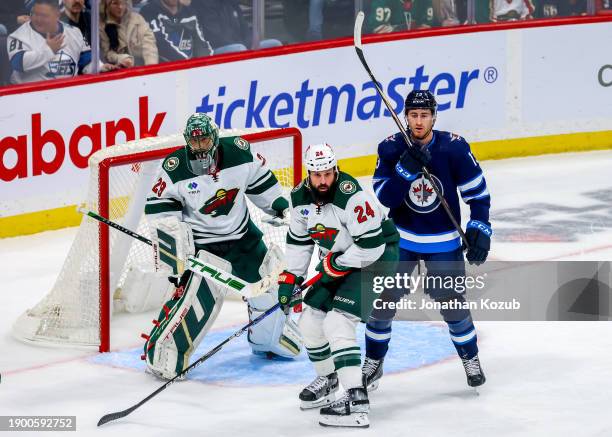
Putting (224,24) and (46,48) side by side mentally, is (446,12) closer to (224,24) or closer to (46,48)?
(224,24)

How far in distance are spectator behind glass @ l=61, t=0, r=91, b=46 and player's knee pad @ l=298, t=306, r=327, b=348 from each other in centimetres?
384

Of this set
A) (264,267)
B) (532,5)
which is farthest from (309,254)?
(532,5)

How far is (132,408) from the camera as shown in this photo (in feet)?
19.2

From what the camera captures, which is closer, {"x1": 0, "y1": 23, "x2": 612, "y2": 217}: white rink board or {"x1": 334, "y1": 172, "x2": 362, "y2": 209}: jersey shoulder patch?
{"x1": 334, "y1": 172, "x2": 362, "y2": 209}: jersey shoulder patch

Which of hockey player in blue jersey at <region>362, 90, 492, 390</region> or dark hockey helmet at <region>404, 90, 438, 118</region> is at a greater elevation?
→ dark hockey helmet at <region>404, 90, 438, 118</region>

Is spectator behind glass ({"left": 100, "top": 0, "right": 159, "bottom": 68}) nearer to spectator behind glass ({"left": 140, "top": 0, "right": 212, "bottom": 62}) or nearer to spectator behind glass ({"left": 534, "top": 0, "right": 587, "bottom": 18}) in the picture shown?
spectator behind glass ({"left": 140, "top": 0, "right": 212, "bottom": 62})

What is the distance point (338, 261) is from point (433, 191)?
1.93ft

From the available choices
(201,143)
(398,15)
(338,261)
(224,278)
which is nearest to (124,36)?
(398,15)

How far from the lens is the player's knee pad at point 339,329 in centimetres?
568

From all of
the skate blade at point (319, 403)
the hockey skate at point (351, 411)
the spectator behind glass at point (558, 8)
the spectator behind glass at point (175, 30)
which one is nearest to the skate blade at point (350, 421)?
the hockey skate at point (351, 411)

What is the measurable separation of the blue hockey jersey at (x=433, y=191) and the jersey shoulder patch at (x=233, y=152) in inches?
28.0

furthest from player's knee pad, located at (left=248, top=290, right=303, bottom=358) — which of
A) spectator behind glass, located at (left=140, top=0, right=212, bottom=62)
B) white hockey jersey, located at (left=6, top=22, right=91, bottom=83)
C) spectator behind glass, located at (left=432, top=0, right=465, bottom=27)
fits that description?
spectator behind glass, located at (left=432, top=0, right=465, bottom=27)

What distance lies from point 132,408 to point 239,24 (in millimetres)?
4687

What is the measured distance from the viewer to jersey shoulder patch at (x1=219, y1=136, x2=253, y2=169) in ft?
21.2
